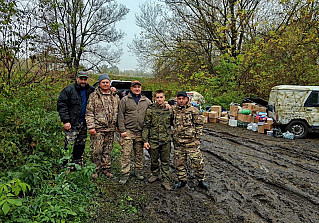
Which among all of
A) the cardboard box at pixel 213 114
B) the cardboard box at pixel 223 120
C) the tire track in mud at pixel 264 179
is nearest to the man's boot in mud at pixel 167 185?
the tire track in mud at pixel 264 179

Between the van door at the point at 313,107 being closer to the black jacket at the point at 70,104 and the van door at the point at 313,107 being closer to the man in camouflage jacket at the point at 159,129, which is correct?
the man in camouflage jacket at the point at 159,129

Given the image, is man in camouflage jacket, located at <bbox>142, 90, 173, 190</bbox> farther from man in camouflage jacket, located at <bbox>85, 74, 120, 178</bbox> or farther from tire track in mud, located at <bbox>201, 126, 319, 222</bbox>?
tire track in mud, located at <bbox>201, 126, 319, 222</bbox>

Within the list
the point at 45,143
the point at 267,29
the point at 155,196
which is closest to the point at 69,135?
the point at 45,143

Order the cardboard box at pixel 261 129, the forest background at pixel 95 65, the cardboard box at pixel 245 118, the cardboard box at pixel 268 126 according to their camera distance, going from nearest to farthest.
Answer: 1. the forest background at pixel 95 65
2. the cardboard box at pixel 268 126
3. the cardboard box at pixel 261 129
4. the cardboard box at pixel 245 118

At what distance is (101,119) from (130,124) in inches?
21.3

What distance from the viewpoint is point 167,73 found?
1966 centimetres

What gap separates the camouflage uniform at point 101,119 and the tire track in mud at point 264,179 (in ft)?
7.07

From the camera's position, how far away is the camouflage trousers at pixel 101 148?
4262 mm

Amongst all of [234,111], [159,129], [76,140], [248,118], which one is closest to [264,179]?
[159,129]

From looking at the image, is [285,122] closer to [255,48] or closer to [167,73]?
[255,48]

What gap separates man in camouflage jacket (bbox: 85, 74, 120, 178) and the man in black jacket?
0.18m

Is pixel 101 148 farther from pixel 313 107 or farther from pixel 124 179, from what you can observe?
pixel 313 107

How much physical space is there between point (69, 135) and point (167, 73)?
16097 mm

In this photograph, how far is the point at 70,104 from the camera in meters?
4.14
